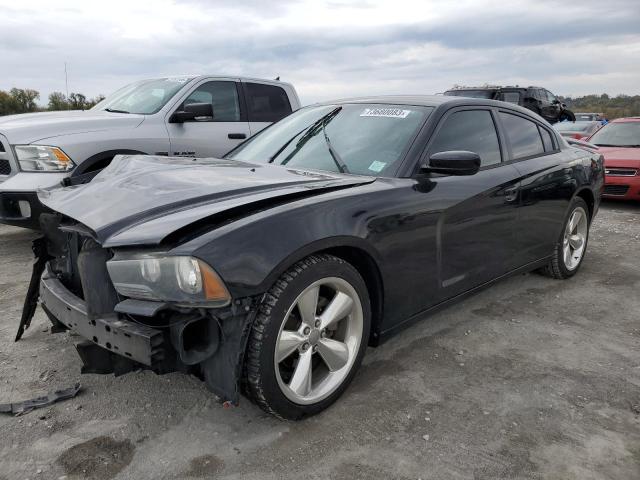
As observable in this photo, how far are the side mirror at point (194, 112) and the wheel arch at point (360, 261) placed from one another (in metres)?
3.51

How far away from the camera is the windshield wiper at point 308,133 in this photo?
348 centimetres

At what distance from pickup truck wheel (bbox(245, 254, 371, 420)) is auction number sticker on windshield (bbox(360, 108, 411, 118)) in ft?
4.14

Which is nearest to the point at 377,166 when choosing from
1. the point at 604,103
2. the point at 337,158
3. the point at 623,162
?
the point at 337,158

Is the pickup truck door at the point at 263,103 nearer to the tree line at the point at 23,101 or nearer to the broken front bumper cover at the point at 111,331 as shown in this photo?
the broken front bumper cover at the point at 111,331

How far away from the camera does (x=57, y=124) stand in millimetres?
5090

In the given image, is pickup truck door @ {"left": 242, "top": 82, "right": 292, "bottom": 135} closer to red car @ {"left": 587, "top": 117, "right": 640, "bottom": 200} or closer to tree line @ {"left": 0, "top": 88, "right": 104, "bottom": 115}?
red car @ {"left": 587, "top": 117, "right": 640, "bottom": 200}

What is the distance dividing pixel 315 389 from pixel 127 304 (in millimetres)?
975

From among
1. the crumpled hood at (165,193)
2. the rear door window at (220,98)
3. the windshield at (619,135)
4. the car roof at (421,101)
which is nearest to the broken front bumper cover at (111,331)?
the crumpled hood at (165,193)

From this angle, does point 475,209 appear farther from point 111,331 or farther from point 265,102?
point 265,102

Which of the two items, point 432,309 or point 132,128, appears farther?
point 132,128

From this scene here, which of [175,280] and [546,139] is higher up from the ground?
[546,139]

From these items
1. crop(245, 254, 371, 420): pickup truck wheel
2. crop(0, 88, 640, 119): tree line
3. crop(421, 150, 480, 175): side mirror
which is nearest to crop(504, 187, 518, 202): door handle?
crop(421, 150, 480, 175): side mirror

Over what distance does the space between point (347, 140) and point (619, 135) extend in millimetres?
8439

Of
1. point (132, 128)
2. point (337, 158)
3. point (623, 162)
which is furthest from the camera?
point (623, 162)
